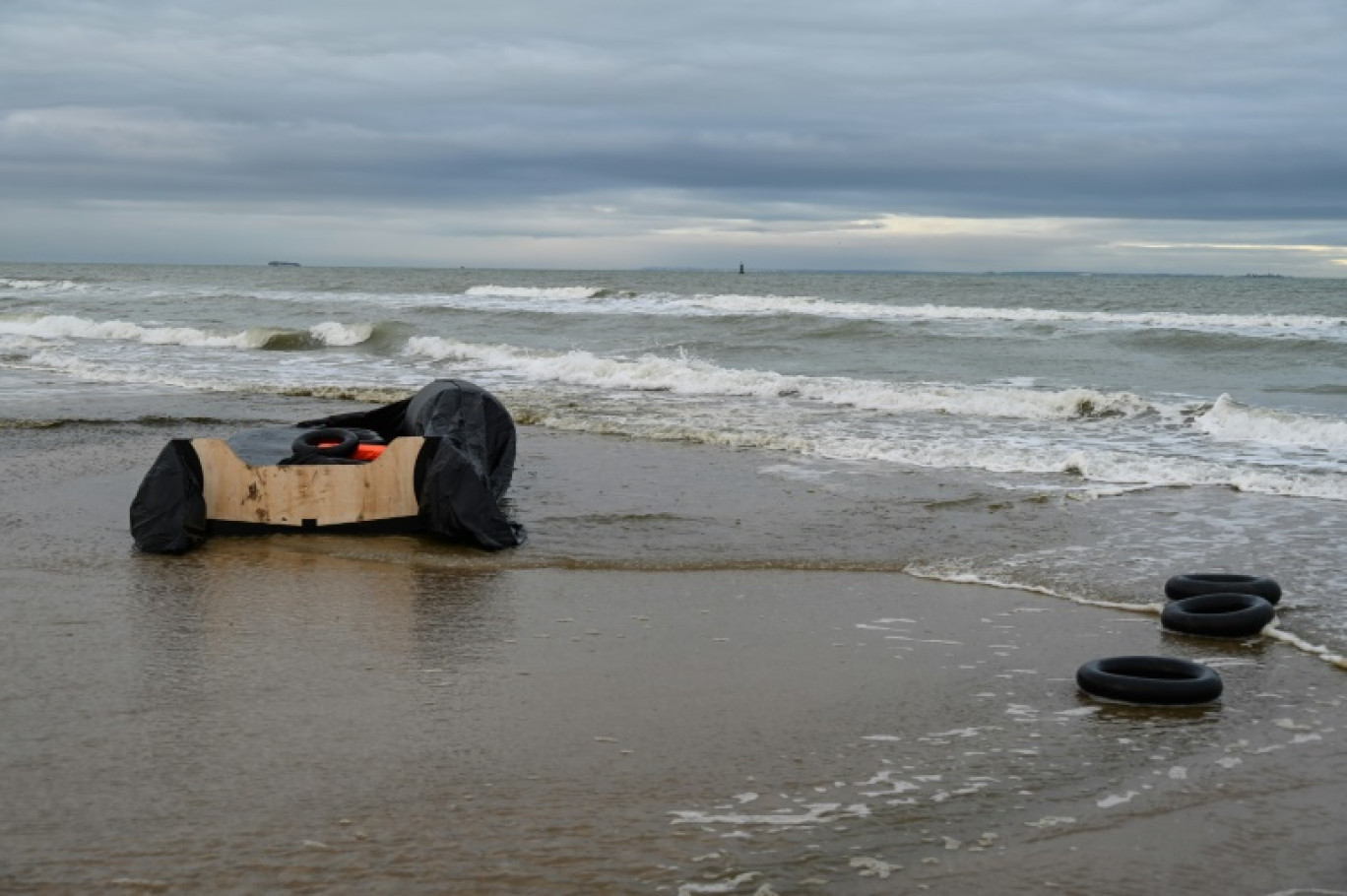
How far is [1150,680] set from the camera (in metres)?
5.20

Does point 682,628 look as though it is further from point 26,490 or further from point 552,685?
point 26,490

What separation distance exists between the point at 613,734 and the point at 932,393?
13572mm

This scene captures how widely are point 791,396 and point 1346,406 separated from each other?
7.62 m

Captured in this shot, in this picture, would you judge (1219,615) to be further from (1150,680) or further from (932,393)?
(932,393)

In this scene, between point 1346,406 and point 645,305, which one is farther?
point 645,305

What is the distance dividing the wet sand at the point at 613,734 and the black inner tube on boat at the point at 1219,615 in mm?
123

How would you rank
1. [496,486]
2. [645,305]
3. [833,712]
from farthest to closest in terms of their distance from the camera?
[645,305]
[496,486]
[833,712]

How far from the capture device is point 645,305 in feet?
152

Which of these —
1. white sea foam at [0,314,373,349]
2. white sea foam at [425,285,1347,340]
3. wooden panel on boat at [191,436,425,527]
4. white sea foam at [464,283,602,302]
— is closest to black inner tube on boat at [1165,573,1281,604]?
wooden panel on boat at [191,436,425,527]

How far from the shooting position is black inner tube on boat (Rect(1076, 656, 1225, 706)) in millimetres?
5199

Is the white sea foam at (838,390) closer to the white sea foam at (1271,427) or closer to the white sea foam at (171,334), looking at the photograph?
the white sea foam at (1271,427)

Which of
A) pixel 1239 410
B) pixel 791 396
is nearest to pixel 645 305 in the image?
pixel 791 396

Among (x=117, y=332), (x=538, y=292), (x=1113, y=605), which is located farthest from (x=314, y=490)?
(x=538, y=292)

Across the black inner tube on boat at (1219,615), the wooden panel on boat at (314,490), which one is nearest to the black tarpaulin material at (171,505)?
the wooden panel on boat at (314,490)
